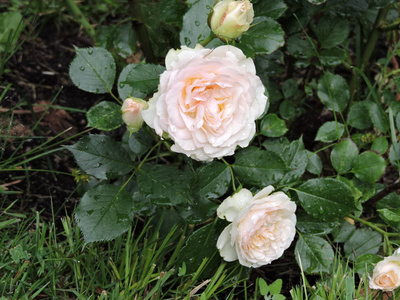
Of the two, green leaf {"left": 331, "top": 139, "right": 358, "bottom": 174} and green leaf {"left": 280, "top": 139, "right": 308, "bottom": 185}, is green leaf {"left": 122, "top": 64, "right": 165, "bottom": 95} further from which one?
green leaf {"left": 331, "top": 139, "right": 358, "bottom": 174}

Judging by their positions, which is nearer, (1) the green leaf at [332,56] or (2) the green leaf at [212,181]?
(2) the green leaf at [212,181]

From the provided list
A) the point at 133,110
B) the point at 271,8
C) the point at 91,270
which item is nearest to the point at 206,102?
the point at 133,110

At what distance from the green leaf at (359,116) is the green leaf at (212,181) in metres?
0.53

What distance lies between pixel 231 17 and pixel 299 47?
2.38 feet

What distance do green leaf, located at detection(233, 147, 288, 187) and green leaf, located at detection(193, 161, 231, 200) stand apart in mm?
38

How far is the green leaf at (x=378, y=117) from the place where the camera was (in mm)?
1523

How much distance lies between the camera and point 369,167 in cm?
142

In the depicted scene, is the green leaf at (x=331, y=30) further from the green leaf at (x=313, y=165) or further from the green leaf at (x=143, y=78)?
the green leaf at (x=143, y=78)

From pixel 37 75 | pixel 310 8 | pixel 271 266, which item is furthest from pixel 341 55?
pixel 37 75

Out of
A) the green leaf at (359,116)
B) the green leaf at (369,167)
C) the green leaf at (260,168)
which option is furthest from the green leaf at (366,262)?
the green leaf at (359,116)

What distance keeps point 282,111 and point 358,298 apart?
695 millimetres

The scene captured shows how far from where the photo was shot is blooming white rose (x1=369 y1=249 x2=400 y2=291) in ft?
3.75

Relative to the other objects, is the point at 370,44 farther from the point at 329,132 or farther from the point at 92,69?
the point at 92,69

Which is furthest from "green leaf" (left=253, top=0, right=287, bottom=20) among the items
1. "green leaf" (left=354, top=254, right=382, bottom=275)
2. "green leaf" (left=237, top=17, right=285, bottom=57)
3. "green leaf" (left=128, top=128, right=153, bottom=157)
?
"green leaf" (left=354, top=254, right=382, bottom=275)
